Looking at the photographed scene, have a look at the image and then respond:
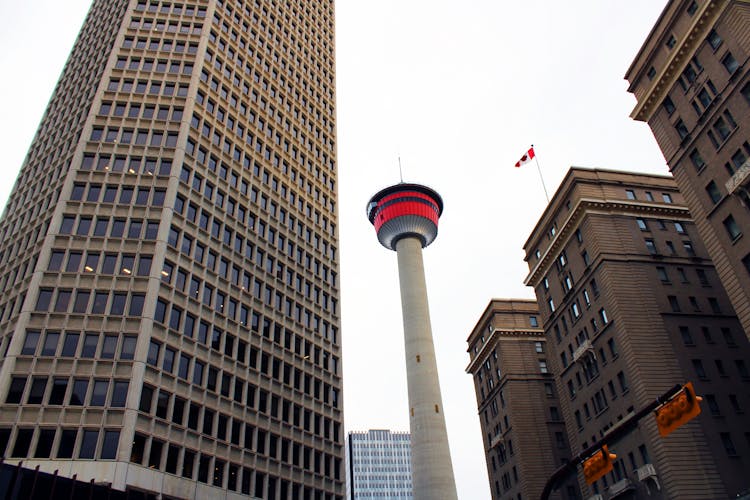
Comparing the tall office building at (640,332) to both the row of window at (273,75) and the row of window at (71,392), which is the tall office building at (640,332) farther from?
the row of window at (71,392)

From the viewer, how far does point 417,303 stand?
319 feet

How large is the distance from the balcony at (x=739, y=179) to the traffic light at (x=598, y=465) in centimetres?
3140

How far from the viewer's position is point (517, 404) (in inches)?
3393

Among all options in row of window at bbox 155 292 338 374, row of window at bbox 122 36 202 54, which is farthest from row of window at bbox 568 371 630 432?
row of window at bbox 122 36 202 54

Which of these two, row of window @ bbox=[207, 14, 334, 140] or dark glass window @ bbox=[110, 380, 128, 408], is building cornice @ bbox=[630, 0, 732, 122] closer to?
row of window @ bbox=[207, 14, 334, 140]

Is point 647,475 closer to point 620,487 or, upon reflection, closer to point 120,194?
point 620,487

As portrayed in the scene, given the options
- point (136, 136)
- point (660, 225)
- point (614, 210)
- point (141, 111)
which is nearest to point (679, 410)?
point (136, 136)

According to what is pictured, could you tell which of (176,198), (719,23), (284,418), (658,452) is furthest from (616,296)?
(176,198)

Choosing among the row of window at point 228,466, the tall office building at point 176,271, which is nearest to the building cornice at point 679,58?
the tall office building at point 176,271

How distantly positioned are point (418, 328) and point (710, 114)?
56.7m

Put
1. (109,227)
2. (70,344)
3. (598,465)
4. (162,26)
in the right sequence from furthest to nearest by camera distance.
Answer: (162,26) < (109,227) < (70,344) < (598,465)

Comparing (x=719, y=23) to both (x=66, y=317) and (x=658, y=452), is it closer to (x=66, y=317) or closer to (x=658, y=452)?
(x=658, y=452)

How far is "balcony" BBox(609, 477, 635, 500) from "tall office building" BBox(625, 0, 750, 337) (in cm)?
1909

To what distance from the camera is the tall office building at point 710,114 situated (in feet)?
140
